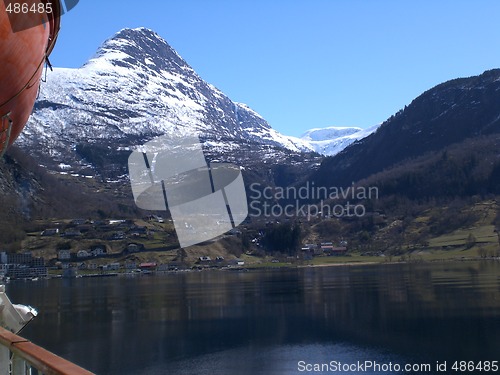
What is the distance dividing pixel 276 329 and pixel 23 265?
104257mm

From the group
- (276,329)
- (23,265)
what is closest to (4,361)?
(276,329)

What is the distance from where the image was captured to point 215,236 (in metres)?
166

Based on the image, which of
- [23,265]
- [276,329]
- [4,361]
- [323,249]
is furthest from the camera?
[323,249]

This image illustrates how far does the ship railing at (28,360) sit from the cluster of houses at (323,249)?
6184 inches

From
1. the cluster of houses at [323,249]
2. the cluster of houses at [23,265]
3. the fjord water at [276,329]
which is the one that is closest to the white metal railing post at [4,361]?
the fjord water at [276,329]

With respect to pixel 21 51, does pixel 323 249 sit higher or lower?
lower

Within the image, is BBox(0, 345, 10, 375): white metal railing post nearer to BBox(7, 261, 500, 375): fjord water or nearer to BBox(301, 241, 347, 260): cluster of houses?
BBox(7, 261, 500, 375): fjord water

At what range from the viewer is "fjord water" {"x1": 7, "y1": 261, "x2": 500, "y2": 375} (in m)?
35.9

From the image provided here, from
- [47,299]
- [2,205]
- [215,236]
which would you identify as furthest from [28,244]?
[47,299]

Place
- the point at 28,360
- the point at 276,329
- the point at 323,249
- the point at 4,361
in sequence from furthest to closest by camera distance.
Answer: the point at 323,249 → the point at 276,329 → the point at 4,361 → the point at 28,360

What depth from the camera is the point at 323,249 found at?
16750 cm

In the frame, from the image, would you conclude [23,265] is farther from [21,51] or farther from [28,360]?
[28,360]

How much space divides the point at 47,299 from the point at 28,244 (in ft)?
261

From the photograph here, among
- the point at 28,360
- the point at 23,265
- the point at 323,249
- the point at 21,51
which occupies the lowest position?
the point at 323,249
